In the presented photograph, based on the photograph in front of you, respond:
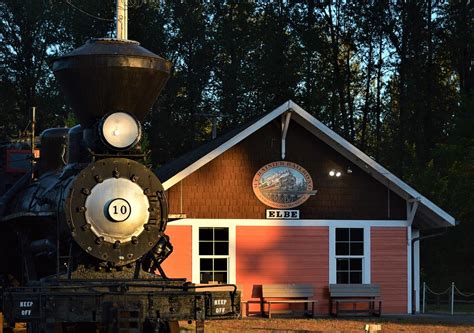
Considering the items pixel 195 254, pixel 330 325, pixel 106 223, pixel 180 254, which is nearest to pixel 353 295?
pixel 330 325

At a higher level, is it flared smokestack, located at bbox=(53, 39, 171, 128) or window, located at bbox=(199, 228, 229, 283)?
flared smokestack, located at bbox=(53, 39, 171, 128)

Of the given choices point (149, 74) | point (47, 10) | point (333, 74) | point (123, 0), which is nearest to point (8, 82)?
point (47, 10)

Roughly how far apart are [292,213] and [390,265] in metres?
2.69

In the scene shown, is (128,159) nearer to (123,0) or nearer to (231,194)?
(123,0)

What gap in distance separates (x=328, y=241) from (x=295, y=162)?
1988mm

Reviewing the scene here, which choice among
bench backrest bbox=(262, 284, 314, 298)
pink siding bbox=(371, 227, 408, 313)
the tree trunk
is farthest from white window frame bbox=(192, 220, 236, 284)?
the tree trunk

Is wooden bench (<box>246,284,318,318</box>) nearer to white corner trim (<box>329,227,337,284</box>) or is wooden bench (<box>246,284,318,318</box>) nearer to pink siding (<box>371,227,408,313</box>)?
white corner trim (<box>329,227,337,284</box>)

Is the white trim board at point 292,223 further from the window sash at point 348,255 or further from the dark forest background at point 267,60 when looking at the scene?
the dark forest background at point 267,60

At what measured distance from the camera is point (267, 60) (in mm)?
44969

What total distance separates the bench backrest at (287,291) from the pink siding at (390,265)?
1791 mm

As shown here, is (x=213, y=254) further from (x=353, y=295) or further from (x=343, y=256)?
(x=353, y=295)

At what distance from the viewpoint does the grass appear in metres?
18.8

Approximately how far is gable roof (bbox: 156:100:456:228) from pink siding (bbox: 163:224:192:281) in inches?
40.9

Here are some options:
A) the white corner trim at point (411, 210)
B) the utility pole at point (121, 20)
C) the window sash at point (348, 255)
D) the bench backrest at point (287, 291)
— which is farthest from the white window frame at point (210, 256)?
the utility pole at point (121, 20)
